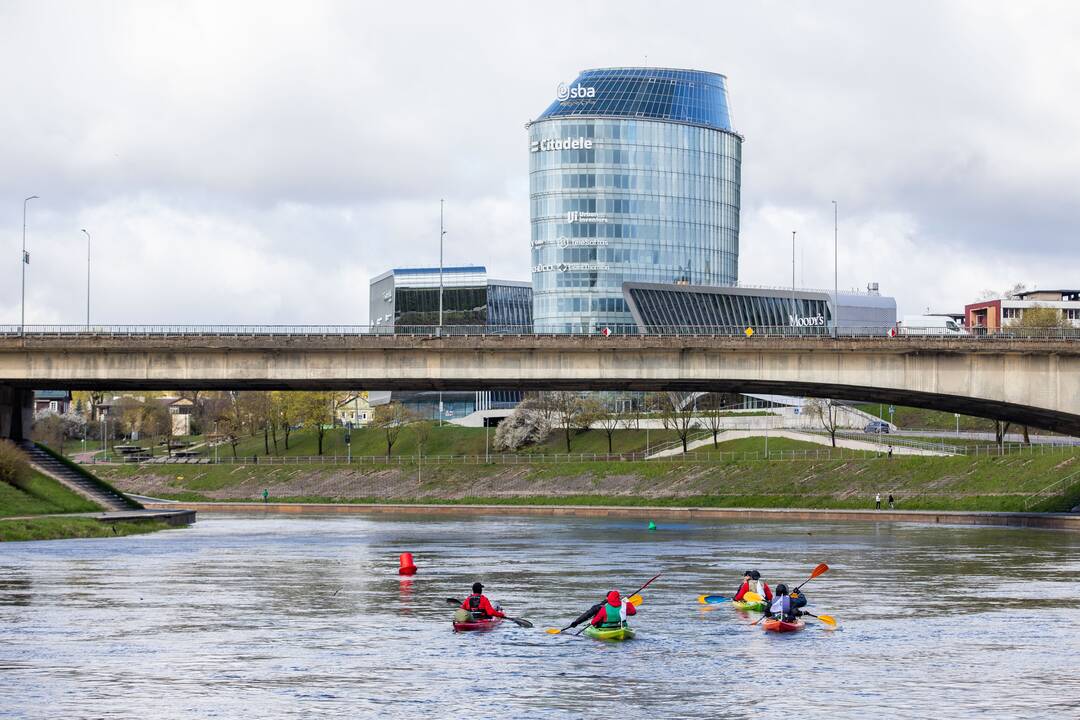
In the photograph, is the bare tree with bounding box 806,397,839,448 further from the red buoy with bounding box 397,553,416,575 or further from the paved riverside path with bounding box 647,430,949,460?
the red buoy with bounding box 397,553,416,575

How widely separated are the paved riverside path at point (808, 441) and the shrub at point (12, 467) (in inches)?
2801

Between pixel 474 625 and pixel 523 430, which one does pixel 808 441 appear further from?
pixel 474 625

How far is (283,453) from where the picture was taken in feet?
652

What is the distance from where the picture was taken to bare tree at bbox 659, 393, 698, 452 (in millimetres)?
155625

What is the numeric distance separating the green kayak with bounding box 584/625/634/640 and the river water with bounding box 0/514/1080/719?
12.0 inches

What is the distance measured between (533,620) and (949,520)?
62.8 meters

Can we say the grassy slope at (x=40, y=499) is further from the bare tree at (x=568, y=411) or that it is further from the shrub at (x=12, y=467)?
the bare tree at (x=568, y=411)

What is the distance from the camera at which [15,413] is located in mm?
104312

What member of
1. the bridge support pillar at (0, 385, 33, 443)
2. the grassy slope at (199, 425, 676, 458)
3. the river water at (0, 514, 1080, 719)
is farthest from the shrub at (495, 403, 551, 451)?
the river water at (0, 514, 1080, 719)

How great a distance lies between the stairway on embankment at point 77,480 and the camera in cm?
9925

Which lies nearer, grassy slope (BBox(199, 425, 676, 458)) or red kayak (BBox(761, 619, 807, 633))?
red kayak (BBox(761, 619, 807, 633))

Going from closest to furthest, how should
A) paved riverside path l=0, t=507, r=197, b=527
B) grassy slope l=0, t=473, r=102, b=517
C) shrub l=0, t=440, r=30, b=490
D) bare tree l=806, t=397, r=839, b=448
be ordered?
1. grassy slope l=0, t=473, r=102, b=517
2. paved riverside path l=0, t=507, r=197, b=527
3. shrub l=0, t=440, r=30, b=490
4. bare tree l=806, t=397, r=839, b=448

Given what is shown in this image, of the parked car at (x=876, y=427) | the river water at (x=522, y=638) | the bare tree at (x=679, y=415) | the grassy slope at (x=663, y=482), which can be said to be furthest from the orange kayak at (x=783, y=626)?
the parked car at (x=876, y=427)

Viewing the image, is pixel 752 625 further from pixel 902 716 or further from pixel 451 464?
pixel 451 464
